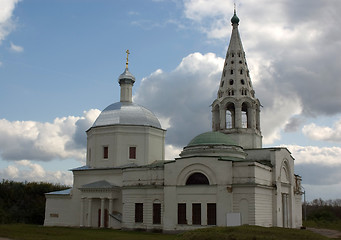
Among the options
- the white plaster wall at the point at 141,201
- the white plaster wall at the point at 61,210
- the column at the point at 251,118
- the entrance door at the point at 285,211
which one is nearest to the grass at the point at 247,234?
the white plaster wall at the point at 141,201

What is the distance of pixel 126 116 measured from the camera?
4256cm

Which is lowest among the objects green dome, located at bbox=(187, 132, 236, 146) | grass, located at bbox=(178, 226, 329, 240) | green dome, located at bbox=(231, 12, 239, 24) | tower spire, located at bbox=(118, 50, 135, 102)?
grass, located at bbox=(178, 226, 329, 240)

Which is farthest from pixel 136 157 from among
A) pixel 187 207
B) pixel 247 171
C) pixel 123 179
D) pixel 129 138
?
pixel 247 171

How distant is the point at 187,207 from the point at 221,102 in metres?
12.3

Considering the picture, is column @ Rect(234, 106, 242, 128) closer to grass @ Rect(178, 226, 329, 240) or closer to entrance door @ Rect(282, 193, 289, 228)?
entrance door @ Rect(282, 193, 289, 228)

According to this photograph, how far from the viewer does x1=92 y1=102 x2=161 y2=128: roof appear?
139 feet

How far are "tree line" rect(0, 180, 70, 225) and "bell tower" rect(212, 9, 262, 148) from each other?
2728 cm

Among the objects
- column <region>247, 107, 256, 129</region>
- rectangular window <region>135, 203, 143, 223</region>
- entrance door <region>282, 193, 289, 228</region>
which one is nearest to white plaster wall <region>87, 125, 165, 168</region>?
rectangular window <region>135, 203, 143, 223</region>

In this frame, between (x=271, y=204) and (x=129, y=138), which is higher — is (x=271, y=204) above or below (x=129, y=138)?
below

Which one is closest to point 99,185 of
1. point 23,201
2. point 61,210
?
point 61,210

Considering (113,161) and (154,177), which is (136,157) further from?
(154,177)

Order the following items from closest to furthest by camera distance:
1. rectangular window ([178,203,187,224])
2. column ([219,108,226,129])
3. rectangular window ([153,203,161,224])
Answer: rectangular window ([178,203,187,224])
rectangular window ([153,203,161,224])
column ([219,108,226,129])

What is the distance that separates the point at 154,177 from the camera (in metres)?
34.9

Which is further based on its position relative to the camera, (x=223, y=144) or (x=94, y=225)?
(x=94, y=225)
